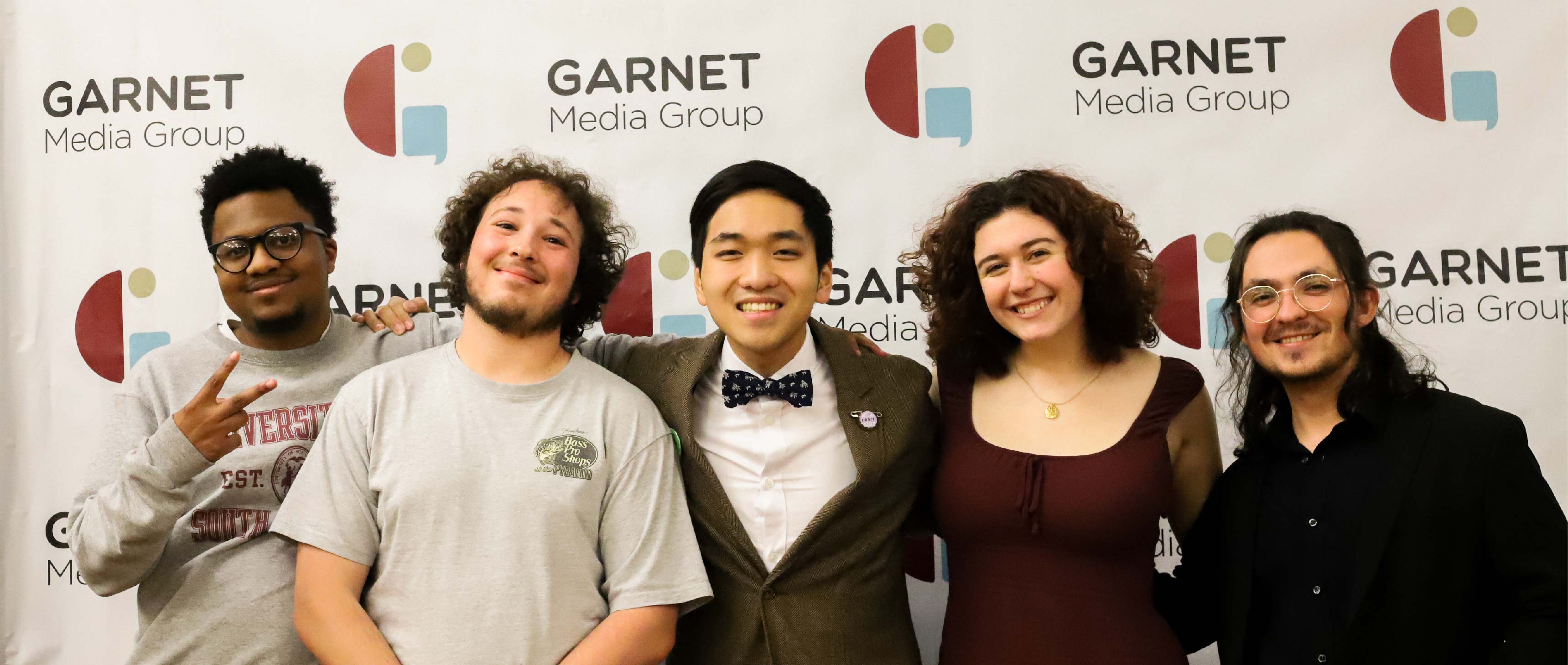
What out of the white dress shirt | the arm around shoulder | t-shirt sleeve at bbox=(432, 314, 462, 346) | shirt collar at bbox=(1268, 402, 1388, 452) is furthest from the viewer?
t-shirt sleeve at bbox=(432, 314, 462, 346)

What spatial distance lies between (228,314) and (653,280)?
1.25 meters

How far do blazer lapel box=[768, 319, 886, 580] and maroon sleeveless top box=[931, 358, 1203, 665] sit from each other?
0.73 ft

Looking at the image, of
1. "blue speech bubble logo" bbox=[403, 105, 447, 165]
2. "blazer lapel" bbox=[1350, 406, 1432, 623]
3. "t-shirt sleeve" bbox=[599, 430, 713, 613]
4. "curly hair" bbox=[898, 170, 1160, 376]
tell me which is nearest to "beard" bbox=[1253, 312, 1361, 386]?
"blazer lapel" bbox=[1350, 406, 1432, 623]

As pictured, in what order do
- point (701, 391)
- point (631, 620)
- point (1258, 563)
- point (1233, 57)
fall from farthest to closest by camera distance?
point (1233, 57) → point (701, 391) → point (1258, 563) → point (631, 620)

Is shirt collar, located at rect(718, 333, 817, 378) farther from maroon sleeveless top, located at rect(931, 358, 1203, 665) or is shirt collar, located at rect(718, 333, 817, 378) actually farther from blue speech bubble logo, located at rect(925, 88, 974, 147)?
blue speech bubble logo, located at rect(925, 88, 974, 147)

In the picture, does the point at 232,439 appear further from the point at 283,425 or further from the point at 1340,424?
the point at 1340,424

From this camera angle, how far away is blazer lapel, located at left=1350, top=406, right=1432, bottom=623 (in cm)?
182

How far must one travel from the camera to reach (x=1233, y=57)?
9.36ft

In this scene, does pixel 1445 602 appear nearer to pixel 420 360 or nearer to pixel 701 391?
pixel 701 391

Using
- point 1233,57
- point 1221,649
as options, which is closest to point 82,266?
point 1221,649

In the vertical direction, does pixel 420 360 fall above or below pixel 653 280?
below

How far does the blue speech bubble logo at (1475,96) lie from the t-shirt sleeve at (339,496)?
116 inches

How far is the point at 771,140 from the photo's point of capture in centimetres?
286

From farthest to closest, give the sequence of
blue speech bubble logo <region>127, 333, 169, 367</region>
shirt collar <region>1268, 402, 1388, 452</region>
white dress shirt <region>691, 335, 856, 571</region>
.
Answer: blue speech bubble logo <region>127, 333, 169, 367</region>, white dress shirt <region>691, 335, 856, 571</region>, shirt collar <region>1268, 402, 1388, 452</region>
